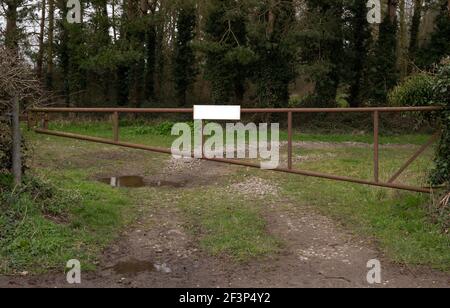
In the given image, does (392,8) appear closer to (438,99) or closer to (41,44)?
(41,44)

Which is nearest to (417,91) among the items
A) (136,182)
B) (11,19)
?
(136,182)

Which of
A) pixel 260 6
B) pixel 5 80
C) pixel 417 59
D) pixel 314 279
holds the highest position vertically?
pixel 260 6

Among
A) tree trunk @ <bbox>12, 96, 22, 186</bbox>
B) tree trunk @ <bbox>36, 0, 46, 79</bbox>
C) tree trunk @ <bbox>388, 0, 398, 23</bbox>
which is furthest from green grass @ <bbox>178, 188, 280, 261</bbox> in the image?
tree trunk @ <bbox>36, 0, 46, 79</bbox>

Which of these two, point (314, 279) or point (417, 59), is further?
point (417, 59)

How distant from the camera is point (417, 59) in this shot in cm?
2206

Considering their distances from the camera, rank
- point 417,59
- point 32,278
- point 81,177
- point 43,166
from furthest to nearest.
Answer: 1. point 417,59
2. point 43,166
3. point 81,177
4. point 32,278

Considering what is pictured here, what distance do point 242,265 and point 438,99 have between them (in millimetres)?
3712

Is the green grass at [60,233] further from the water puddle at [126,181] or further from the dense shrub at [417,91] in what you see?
the dense shrub at [417,91]

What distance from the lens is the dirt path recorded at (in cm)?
546

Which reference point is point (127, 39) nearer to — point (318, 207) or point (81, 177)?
point (81, 177)

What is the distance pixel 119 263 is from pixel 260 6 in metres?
17.0

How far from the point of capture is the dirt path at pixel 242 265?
5.46 metres

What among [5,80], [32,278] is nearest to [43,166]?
[5,80]

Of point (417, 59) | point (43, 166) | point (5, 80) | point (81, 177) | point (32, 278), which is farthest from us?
point (417, 59)
